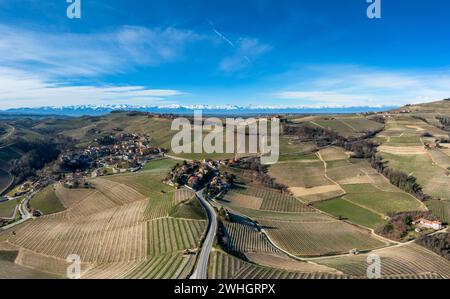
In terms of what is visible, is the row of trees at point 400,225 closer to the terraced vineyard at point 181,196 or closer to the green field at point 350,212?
the green field at point 350,212

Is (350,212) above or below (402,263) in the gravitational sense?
below

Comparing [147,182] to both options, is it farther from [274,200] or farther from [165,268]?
[165,268]

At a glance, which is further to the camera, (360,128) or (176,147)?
(360,128)

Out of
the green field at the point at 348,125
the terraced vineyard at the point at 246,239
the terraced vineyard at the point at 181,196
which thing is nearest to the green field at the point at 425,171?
the green field at the point at 348,125

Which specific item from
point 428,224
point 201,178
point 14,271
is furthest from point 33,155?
point 428,224

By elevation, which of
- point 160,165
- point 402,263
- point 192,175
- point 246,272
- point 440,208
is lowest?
point 402,263
